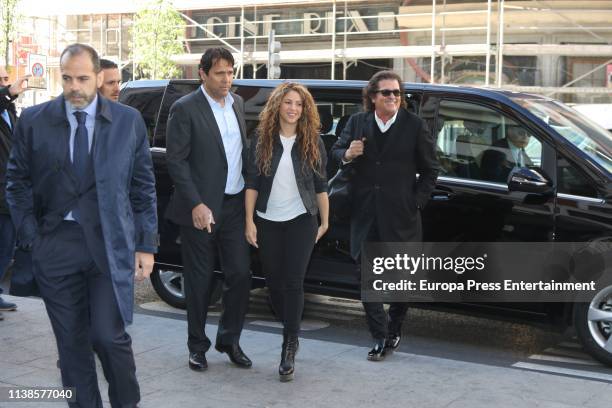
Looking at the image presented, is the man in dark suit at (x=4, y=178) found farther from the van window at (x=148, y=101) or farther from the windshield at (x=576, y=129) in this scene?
the windshield at (x=576, y=129)

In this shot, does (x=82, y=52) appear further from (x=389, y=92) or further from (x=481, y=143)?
(x=481, y=143)

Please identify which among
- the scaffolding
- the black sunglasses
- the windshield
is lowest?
the windshield

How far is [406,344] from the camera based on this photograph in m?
6.54

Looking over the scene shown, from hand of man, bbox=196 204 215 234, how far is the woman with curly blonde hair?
247mm

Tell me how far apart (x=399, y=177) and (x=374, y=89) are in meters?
0.58

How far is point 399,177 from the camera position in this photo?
585 centimetres

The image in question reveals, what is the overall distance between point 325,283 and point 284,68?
21485mm

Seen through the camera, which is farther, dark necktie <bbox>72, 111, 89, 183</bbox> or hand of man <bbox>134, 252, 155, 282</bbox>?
hand of man <bbox>134, 252, 155, 282</bbox>

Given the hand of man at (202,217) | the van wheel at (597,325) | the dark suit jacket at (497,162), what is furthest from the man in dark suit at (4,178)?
the van wheel at (597,325)

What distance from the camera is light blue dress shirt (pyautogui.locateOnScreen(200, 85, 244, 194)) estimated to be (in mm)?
5562

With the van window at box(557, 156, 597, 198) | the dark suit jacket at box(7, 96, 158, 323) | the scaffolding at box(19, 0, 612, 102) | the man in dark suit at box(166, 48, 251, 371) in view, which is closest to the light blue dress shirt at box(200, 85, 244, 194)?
the man in dark suit at box(166, 48, 251, 371)

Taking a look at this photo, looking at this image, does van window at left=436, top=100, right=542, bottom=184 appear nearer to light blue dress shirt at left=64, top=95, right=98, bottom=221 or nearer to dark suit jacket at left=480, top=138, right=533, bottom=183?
dark suit jacket at left=480, top=138, right=533, bottom=183

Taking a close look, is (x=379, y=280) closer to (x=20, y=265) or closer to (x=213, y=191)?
(x=213, y=191)

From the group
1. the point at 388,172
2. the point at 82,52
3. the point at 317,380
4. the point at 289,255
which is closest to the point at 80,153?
the point at 82,52
